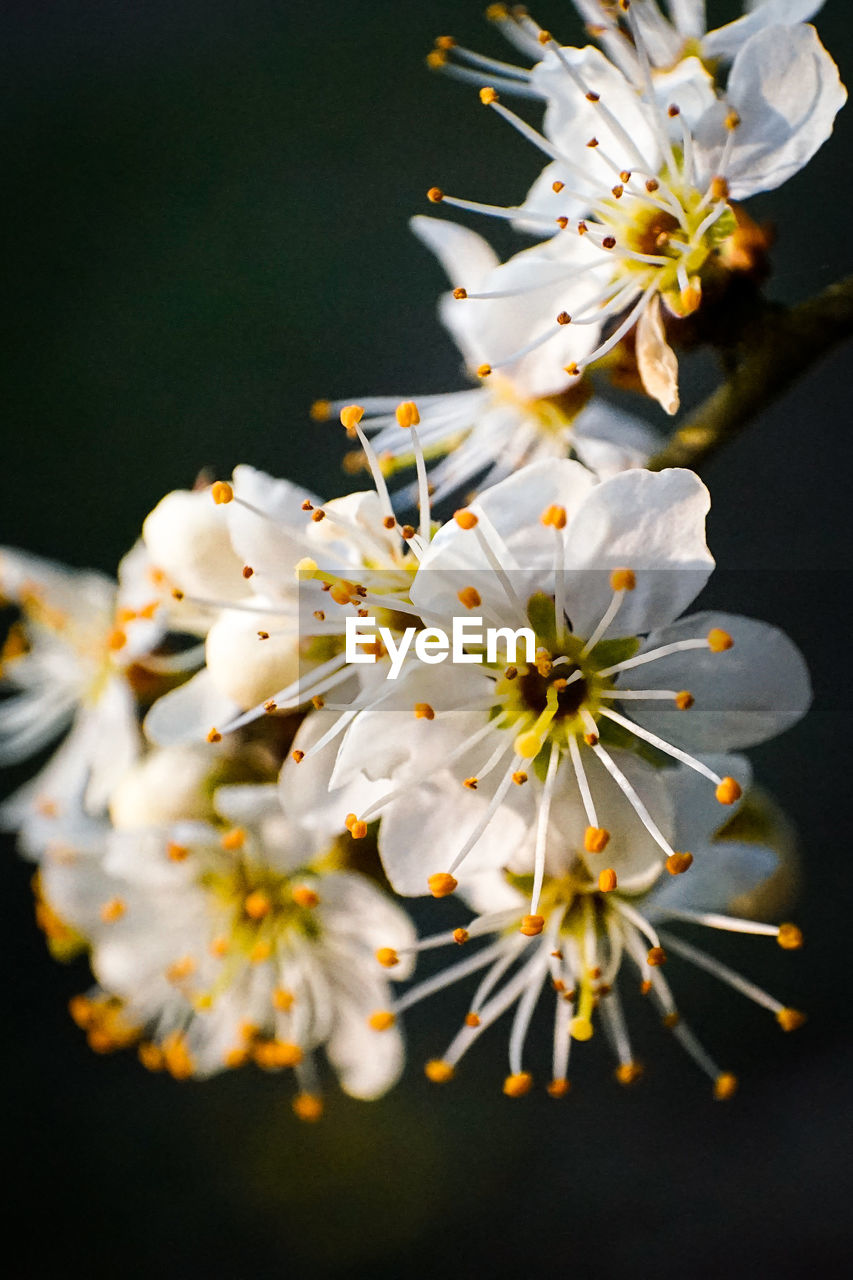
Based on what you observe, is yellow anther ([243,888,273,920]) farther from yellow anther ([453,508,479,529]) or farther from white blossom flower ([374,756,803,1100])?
yellow anther ([453,508,479,529])

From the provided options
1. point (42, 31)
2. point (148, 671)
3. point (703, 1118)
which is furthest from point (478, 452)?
point (42, 31)

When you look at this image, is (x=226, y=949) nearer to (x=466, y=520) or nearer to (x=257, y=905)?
(x=257, y=905)

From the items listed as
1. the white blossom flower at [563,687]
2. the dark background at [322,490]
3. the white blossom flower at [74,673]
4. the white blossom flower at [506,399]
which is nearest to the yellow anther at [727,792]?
the white blossom flower at [563,687]

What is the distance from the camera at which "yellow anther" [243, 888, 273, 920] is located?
2.28 ft

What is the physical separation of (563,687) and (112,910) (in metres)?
0.36

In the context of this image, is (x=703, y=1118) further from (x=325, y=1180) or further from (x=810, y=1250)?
(x=325, y=1180)

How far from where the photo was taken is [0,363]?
1.73m

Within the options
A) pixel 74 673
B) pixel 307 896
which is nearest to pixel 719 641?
pixel 307 896

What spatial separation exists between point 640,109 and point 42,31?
4.96 feet

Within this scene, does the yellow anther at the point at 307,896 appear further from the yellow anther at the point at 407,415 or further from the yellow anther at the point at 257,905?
the yellow anther at the point at 407,415

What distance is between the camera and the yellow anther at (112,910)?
0.71 m

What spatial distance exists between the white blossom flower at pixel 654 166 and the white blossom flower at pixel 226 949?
0.35 m

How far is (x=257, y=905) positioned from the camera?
69 cm

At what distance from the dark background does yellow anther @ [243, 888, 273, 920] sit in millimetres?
653
